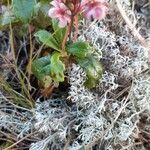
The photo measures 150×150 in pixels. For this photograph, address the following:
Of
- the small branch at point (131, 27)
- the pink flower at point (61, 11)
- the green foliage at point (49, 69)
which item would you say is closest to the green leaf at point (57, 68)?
the green foliage at point (49, 69)

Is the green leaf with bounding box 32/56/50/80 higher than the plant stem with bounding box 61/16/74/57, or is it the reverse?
the plant stem with bounding box 61/16/74/57

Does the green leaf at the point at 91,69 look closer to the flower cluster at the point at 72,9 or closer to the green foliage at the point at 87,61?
the green foliage at the point at 87,61

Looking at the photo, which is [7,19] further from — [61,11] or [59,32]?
[61,11]

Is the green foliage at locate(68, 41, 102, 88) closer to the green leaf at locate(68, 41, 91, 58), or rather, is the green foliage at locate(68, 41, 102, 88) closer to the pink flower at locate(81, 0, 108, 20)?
the green leaf at locate(68, 41, 91, 58)

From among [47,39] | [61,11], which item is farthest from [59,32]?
[61,11]

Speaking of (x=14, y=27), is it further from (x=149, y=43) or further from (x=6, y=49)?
(x=149, y=43)

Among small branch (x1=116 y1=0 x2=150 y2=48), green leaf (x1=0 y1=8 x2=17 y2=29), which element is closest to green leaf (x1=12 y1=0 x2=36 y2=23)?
green leaf (x1=0 y1=8 x2=17 y2=29)
